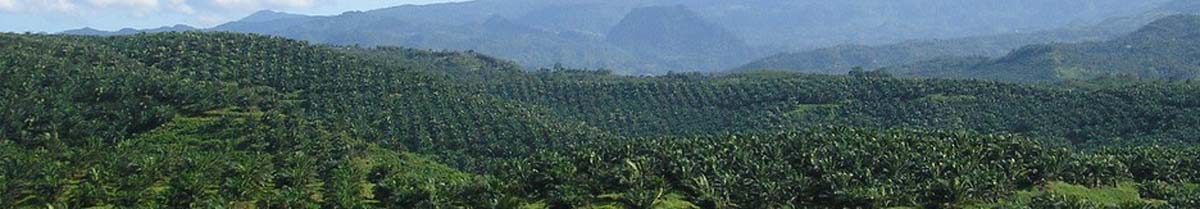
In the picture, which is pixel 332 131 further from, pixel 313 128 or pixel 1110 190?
pixel 1110 190

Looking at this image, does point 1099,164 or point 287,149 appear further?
point 287,149

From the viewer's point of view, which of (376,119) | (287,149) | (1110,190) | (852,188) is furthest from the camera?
(376,119)

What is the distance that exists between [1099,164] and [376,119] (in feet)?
427

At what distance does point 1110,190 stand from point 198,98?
14925cm

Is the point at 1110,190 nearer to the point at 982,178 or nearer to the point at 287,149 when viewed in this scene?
the point at 982,178

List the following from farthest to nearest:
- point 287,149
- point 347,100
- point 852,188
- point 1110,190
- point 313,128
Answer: point 347,100, point 313,128, point 287,149, point 1110,190, point 852,188

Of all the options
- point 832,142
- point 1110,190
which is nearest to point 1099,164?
point 1110,190

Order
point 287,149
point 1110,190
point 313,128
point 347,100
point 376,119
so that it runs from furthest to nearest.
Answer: point 347,100, point 376,119, point 313,128, point 287,149, point 1110,190

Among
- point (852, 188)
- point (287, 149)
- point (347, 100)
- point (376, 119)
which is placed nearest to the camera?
point (852, 188)

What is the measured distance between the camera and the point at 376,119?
179 m

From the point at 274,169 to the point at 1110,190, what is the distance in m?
104

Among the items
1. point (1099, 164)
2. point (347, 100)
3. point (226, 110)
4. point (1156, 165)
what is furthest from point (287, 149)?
point (1156, 165)

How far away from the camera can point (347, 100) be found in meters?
191

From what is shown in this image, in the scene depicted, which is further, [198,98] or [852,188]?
[198,98]
